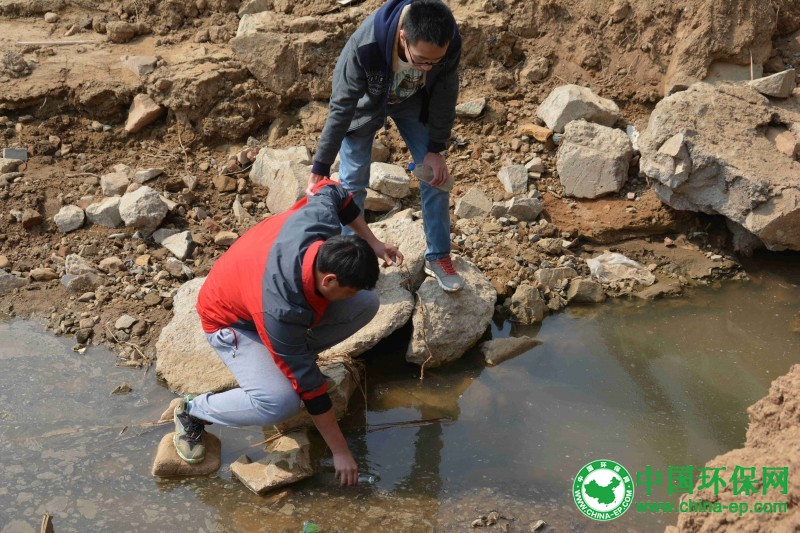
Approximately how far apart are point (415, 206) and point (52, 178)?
9.28ft

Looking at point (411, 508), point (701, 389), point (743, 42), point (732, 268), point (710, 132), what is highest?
point (743, 42)

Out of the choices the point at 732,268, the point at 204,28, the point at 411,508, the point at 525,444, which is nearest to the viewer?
the point at 411,508

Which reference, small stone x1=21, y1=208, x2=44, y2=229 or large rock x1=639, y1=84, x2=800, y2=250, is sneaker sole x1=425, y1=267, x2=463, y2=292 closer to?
large rock x1=639, y1=84, x2=800, y2=250

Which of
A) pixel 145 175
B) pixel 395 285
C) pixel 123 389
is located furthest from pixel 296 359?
pixel 145 175

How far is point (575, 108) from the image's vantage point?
566cm

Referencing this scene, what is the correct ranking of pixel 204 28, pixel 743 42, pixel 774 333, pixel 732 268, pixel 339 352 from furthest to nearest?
pixel 204 28 → pixel 743 42 → pixel 732 268 → pixel 774 333 → pixel 339 352

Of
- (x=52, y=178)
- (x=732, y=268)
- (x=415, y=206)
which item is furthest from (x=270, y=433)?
(x=732, y=268)

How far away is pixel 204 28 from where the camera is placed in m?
6.51

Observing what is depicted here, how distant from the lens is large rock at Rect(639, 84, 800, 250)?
4844 millimetres

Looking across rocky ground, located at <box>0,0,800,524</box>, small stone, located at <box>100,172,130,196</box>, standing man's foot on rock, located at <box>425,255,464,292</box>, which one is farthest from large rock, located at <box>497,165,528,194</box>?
small stone, located at <box>100,172,130,196</box>

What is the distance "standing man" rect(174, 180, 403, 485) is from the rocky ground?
33.8 inches

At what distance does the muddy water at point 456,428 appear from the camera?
130 inches

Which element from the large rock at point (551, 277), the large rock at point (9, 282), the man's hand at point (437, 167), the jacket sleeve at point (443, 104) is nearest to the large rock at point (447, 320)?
the large rock at point (551, 277)

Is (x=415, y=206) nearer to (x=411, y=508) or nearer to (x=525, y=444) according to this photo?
(x=525, y=444)
